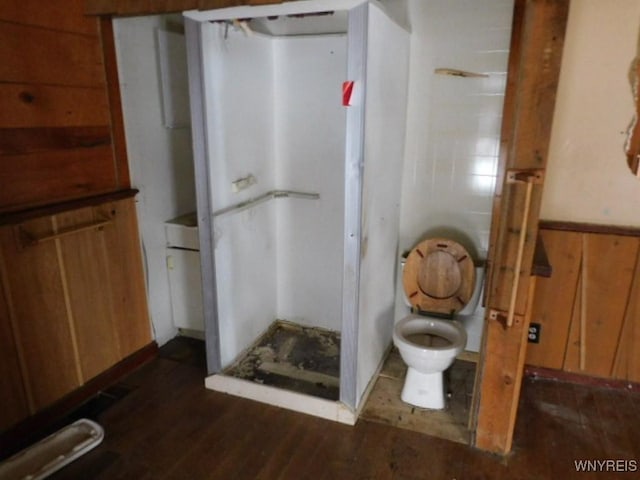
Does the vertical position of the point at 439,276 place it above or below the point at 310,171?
below

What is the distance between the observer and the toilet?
232cm

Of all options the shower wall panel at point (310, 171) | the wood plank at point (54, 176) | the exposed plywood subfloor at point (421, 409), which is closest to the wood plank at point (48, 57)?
the wood plank at point (54, 176)

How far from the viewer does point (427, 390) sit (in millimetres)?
2334

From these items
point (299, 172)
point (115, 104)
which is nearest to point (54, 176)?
point (115, 104)

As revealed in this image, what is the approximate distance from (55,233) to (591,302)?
2747mm

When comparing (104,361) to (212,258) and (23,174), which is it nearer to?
(212,258)

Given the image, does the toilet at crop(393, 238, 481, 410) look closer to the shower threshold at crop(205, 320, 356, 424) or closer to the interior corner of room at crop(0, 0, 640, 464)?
the interior corner of room at crop(0, 0, 640, 464)

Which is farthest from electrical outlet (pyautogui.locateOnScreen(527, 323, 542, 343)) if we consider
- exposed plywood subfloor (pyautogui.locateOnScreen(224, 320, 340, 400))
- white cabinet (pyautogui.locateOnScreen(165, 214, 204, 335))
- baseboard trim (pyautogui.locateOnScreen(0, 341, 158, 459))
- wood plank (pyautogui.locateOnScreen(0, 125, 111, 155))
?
wood plank (pyautogui.locateOnScreen(0, 125, 111, 155))

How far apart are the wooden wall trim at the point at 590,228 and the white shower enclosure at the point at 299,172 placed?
830 millimetres

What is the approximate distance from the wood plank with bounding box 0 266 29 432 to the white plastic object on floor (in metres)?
0.15

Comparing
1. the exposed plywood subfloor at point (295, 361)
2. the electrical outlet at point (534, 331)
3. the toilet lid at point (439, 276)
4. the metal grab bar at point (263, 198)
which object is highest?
the metal grab bar at point (263, 198)

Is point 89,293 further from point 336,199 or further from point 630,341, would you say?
point 630,341

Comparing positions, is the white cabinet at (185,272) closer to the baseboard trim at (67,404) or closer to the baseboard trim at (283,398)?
the baseboard trim at (67,404)

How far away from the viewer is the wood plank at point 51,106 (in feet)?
6.15
